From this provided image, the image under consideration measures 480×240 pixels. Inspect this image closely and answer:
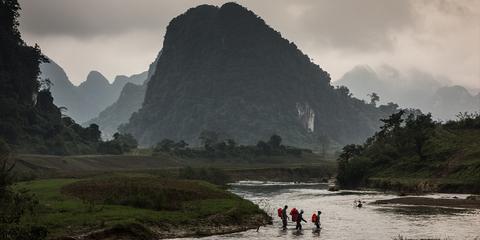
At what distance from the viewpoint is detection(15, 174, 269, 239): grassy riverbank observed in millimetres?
35188

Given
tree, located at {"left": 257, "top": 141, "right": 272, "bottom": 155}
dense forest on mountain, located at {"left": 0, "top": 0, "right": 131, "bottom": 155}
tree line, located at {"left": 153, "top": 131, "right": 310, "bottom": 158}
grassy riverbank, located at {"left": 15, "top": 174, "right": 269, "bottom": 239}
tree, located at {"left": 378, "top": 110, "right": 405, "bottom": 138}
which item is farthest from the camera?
tree, located at {"left": 257, "top": 141, "right": 272, "bottom": 155}

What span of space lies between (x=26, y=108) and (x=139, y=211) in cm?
14069

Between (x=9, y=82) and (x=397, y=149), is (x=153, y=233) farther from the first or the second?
(x=9, y=82)

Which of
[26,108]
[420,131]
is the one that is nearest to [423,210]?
[420,131]

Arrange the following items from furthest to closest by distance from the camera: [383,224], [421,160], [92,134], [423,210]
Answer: [92,134] < [421,160] < [423,210] < [383,224]

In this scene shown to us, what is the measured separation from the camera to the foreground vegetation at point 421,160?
79688 mm

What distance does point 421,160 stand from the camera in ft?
315

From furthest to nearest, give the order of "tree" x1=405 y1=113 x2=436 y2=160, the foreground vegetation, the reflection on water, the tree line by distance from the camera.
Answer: the tree line < "tree" x1=405 y1=113 x2=436 y2=160 < the foreground vegetation < the reflection on water

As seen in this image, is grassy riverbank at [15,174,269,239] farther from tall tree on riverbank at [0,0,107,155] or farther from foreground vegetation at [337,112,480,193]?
tall tree on riverbank at [0,0,107,155]

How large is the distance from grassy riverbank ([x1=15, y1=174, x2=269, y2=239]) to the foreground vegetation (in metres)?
39.6

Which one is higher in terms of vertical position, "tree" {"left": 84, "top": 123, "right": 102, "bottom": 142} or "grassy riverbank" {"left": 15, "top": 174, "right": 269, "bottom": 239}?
"tree" {"left": 84, "top": 123, "right": 102, "bottom": 142}

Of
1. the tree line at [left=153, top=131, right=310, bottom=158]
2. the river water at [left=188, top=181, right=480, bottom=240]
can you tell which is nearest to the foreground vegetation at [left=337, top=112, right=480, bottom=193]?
the river water at [left=188, top=181, right=480, bottom=240]

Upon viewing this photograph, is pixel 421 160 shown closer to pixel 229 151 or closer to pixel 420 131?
pixel 420 131

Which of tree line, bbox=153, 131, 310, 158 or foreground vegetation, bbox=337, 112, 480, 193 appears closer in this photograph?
foreground vegetation, bbox=337, 112, 480, 193
